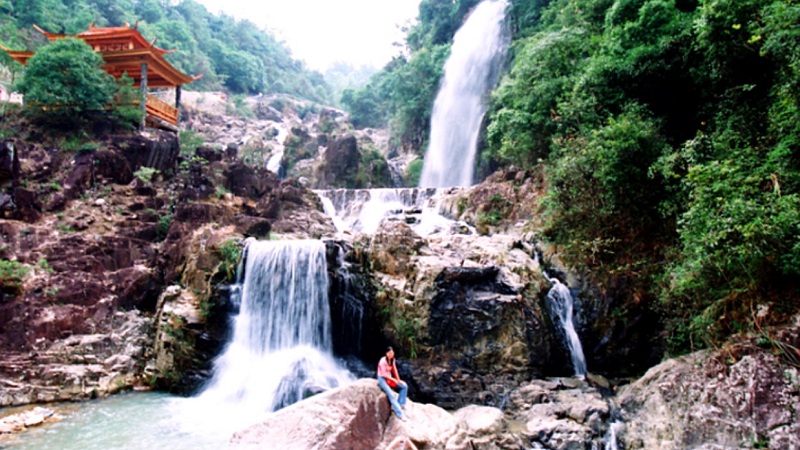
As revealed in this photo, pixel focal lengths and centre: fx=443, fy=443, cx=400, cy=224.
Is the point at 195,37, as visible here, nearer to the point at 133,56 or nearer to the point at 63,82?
the point at 133,56

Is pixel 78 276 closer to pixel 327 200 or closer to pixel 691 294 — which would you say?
pixel 327 200

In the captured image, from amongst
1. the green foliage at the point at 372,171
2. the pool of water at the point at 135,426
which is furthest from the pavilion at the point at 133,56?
the pool of water at the point at 135,426

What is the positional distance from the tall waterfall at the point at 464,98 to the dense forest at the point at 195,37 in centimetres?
1613

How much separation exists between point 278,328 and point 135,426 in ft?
11.6

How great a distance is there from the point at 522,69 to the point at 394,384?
11.1 meters

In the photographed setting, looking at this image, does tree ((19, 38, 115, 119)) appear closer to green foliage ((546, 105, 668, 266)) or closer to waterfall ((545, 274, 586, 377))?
green foliage ((546, 105, 668, 266))

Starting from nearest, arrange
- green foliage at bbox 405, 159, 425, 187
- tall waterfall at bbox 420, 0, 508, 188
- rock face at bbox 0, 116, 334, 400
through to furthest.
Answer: rock face at bbox 0, 116, 334, 400 < tall waterfall at bbox 420, 0, 508, 188 < green foliage at bbox 405, 159, 425, 187

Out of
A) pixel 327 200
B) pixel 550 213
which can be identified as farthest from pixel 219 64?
pixel 550 213

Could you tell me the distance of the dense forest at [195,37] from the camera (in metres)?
27.1

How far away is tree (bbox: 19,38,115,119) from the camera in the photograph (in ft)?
46.1

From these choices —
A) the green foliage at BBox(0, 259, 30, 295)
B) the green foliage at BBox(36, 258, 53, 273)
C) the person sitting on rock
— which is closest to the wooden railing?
the green foliage at BBox(36, 258, 53, 273)

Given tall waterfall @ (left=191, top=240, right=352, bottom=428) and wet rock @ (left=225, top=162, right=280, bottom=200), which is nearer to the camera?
tall waterfall @ (left=191, top=240, right=352, bottom=428)

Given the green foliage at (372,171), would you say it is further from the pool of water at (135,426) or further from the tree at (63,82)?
the pool of water at (135,426)

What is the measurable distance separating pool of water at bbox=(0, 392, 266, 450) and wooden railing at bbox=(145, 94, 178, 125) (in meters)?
11.5
